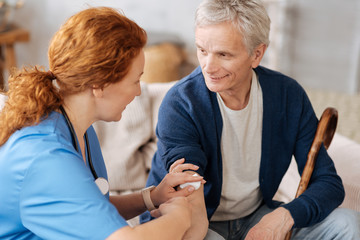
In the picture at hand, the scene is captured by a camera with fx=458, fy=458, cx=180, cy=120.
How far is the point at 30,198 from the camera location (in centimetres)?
100

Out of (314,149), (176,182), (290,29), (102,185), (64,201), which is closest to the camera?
(64,201)

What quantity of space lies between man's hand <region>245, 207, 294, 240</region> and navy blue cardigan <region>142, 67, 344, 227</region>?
27 mm

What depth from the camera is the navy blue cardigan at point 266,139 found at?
152cm

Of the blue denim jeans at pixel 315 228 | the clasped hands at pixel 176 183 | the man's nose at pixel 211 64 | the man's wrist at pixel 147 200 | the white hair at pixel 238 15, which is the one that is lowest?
the blue denim jeans at pixel 315 228

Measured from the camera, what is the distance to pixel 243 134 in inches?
65.0

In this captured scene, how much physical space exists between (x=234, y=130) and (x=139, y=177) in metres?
0.81

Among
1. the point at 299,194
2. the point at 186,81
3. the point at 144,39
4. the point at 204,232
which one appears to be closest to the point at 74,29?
the point at 144,39

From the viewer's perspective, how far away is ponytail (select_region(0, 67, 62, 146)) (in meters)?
1.09

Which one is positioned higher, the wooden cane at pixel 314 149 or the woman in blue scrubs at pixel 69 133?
the woman in blue scrubs at pixel 69 133

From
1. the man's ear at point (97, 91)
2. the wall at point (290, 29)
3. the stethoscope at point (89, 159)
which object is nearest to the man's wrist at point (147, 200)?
the stethoscope at point (89, 159)

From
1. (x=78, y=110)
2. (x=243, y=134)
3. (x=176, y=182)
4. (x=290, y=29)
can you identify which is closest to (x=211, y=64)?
(x=243, y=134)

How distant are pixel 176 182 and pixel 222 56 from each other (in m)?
0.45

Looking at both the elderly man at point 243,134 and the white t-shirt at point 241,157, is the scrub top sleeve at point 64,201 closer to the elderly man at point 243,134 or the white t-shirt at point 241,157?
the elderly man at point 243,134

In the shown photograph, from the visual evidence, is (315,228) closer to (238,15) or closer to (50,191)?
(238,15)
